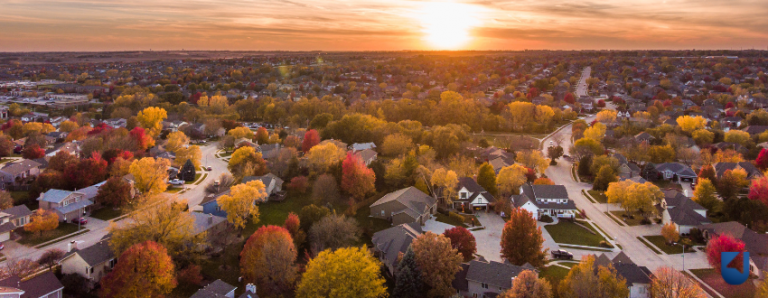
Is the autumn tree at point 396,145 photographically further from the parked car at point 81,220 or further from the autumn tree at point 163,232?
the parked car at point 81,220

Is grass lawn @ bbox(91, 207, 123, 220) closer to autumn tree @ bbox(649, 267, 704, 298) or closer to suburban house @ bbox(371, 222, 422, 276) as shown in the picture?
suburban house @ bbox(371, 222, 422, 276)

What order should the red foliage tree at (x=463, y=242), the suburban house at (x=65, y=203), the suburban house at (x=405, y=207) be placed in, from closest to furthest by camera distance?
1. the red foliage tree at (x=463, y=242)
2. the suburban house at (x=65, y=203)
3. the suburban house at (x=405, y=207)

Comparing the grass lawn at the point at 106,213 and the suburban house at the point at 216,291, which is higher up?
the suburban house at the point at 216,291

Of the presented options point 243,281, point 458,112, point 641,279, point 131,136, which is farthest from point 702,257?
point 131,136

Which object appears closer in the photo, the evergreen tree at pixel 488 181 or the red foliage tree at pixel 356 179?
the red foliage tree at pixel 356 179

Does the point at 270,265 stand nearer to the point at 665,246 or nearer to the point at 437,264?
the point at 437,264

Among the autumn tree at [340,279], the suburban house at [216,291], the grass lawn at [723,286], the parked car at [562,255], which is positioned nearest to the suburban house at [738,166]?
the grass lawn at [723,286]
